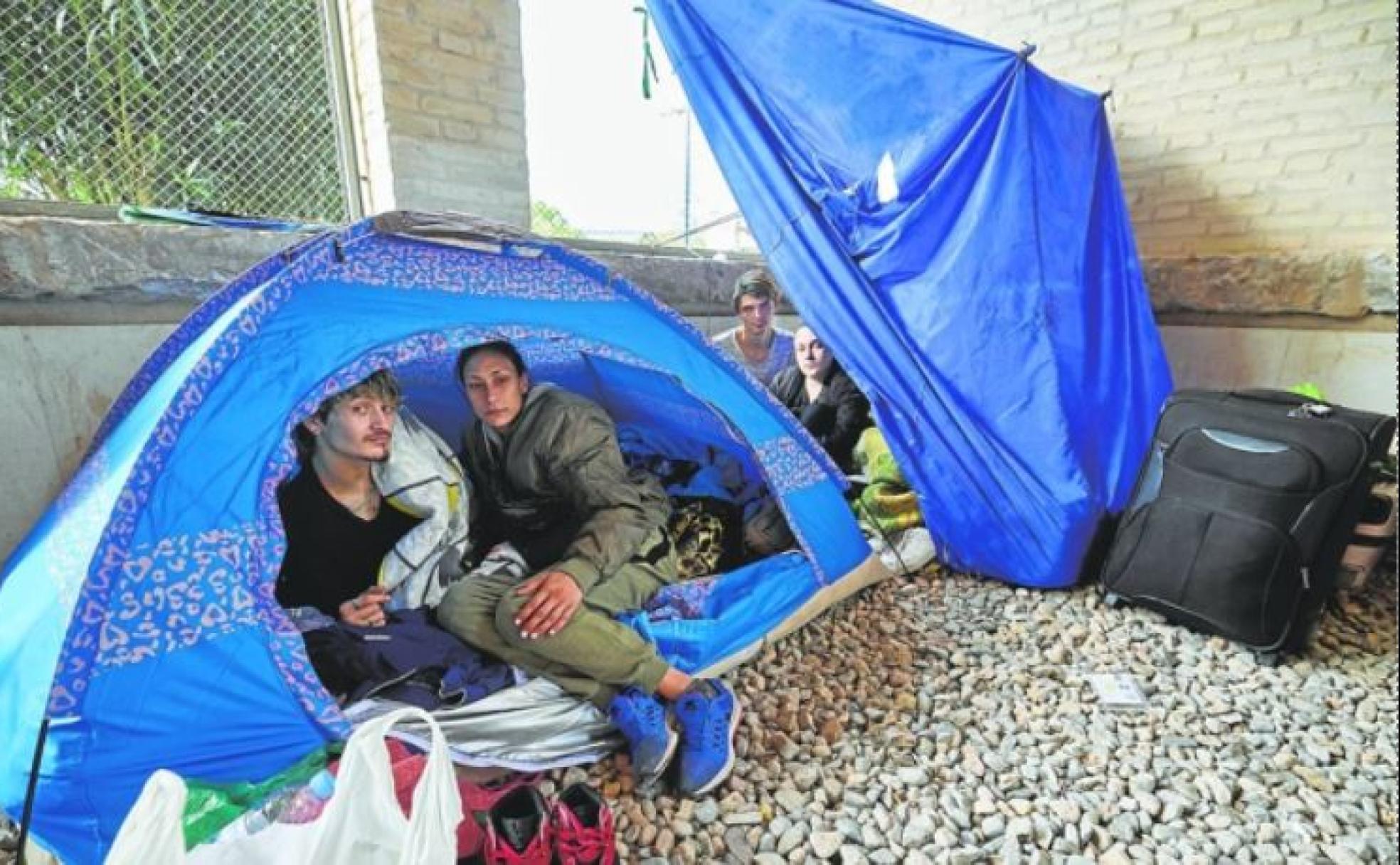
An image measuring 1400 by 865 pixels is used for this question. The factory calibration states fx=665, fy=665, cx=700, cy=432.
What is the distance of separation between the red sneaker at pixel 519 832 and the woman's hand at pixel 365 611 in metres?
0.53

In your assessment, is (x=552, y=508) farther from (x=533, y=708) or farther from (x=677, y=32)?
(x=677, y=32)

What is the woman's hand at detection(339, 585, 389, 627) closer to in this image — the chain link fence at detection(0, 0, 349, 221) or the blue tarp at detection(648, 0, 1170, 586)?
the blue tarp at detection(648, 0, 1170, 586)

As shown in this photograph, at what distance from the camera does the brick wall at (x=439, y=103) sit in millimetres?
2484

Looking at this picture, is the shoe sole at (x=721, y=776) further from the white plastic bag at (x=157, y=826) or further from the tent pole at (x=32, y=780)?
the tent pole at (x=32, y=780)

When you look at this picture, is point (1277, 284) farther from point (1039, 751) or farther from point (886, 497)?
point (1039, 751)

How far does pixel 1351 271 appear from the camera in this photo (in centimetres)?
276

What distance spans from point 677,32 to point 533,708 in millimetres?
2041

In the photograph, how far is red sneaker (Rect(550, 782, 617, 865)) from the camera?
1.04 meters

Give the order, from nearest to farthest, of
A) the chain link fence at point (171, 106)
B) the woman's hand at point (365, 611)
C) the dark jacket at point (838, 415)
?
the woman's hand at point (365, 611) → the chain link fence at point (171, 106) → the dark jacket at point (838, 415)

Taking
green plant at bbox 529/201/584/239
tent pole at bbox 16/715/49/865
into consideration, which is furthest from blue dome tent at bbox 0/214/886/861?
green plant at bbox 529/201/584/239

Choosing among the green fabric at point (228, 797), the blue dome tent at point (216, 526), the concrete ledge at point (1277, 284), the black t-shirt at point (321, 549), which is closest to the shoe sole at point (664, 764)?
the blue dome tent at point (216, 526)

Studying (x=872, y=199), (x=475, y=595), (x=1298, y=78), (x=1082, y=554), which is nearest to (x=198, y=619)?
(x=475, y=595)

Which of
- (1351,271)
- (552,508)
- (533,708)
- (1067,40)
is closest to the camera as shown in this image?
(533,708)

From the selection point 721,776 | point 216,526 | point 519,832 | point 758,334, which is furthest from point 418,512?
point 758,334
